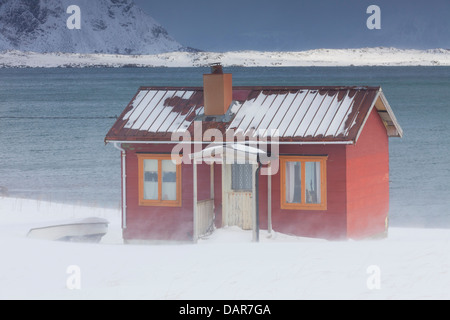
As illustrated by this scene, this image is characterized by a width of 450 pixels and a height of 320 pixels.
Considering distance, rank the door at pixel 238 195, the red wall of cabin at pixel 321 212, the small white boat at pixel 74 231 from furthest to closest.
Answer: the small white boat at pixel 74 231
the door at pixel 238 195
the red wall of cabin at pixel 321 212

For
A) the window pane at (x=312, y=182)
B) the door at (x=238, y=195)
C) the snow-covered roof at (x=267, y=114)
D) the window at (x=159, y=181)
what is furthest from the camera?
the window at (x=159, y=181)

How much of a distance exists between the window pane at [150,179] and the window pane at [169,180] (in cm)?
21

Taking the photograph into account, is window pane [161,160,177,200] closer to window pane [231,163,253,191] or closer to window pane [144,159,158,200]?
window pane [144,159,158,200]

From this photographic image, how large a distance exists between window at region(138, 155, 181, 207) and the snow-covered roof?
24.3 inches

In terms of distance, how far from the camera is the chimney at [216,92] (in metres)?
23.2

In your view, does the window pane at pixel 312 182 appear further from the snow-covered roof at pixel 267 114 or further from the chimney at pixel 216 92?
the chimney at pixel 216 92

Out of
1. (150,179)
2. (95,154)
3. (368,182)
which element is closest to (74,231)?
(150,179)

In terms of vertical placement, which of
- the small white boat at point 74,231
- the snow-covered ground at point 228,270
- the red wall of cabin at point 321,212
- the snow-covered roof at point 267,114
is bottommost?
the snow-covered ground at point 228,270

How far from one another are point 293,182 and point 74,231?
21.8ft

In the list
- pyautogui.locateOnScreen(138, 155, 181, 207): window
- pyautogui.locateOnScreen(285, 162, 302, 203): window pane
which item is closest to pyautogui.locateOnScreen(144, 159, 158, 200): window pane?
pyautogui.locateOnScreen(138, 155, 181, 207): window

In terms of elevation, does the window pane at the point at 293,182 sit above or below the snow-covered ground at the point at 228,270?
above

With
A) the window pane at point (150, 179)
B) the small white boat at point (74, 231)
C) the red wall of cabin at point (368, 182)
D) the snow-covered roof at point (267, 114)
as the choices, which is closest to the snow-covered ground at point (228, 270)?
the red wall of cabin at point (368, 182)
